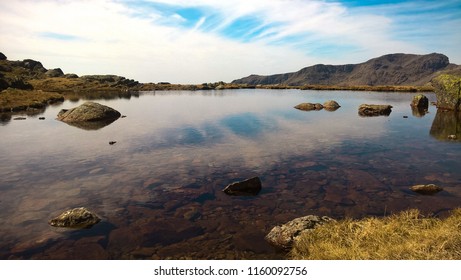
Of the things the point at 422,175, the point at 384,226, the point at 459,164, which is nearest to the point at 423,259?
the point at 384,226

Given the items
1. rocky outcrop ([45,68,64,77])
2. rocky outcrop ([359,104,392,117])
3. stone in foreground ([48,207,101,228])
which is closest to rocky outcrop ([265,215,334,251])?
stone in foreground ([48,207,101,228])

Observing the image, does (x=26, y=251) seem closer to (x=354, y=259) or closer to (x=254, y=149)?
(x=354, y=259)

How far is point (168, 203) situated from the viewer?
12.2 meters

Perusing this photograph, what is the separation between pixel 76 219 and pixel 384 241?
9.67 meters

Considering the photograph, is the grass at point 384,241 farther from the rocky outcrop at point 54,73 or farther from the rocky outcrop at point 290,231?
the rocky outcrop at point 54,73

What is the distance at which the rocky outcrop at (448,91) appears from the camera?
131 feet

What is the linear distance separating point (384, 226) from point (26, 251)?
34.6 feet

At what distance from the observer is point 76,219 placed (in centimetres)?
1032

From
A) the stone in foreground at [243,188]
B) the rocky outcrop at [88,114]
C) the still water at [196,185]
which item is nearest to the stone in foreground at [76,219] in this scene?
the still water at [196,185]

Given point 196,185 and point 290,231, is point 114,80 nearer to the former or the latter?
Result: point 196,185

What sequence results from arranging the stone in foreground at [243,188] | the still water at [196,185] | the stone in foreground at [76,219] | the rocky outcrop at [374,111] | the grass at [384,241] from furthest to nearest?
the rocky outcrop at [374,111] < the stone in foreground at [243,188] < the stone in foreground at [76,219] < the still water at [196,185] < the grass at [384,241]

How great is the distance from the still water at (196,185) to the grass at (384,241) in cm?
122

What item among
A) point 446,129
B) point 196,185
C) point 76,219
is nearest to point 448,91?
point 446,129

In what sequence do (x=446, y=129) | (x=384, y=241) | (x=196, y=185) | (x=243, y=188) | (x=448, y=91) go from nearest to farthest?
(x=384, y=241), (x=243, y=188), (x=196, y=185), (x=446, y=129), (x=448, y=91)
